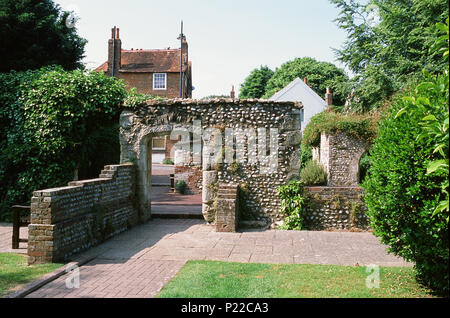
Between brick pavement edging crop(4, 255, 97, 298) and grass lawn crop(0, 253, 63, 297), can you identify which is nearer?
brick pavement edging crop(4, 255, 97, 298)

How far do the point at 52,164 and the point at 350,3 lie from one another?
56.7 ft

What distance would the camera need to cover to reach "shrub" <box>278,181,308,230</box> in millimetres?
9211

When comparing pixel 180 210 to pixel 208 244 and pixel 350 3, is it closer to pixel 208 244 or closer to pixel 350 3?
pixel 208 244

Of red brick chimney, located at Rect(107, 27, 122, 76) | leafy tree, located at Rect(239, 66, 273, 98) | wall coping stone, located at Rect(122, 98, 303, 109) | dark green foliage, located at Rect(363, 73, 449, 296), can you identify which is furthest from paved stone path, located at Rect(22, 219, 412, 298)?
leafy tree, located at Rect(239, 66, 273, 98)

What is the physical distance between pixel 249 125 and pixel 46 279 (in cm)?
604

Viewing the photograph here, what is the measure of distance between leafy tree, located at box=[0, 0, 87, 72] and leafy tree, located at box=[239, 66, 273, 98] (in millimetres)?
35903

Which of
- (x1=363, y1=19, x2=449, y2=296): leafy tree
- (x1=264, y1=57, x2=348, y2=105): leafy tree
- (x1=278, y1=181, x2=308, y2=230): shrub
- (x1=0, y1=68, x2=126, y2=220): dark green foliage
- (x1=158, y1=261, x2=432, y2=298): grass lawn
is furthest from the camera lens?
(x1=264, y1=57, x2=348, y2=105): leafy tree

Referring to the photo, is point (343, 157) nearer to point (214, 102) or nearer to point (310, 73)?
point (214, 102)

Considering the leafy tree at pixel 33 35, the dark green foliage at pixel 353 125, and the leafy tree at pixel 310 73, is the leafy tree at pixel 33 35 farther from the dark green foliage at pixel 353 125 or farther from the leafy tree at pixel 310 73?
the leafy tree at pixel 310 73

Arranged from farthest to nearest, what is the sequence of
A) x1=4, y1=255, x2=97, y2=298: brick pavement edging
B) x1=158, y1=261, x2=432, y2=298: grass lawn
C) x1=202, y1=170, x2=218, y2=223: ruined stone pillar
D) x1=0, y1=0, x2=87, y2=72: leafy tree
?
x1=0, y1=0, x2=87, y2=72: leafy tree, x1=202, y1=170, x2=218, y2=223: ruined stone pillar, x1=4, y1=255, x2=97, y2=298: brick pavement edging, x1=158, y1=261, x2=432, y2=298: grass lawn

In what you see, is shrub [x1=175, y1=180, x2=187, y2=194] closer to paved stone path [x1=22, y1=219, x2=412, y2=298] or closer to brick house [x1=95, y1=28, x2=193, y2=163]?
paved stone path [x1=22, y1=219, x2=412, y2=298]

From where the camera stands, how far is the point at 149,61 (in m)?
32.8
